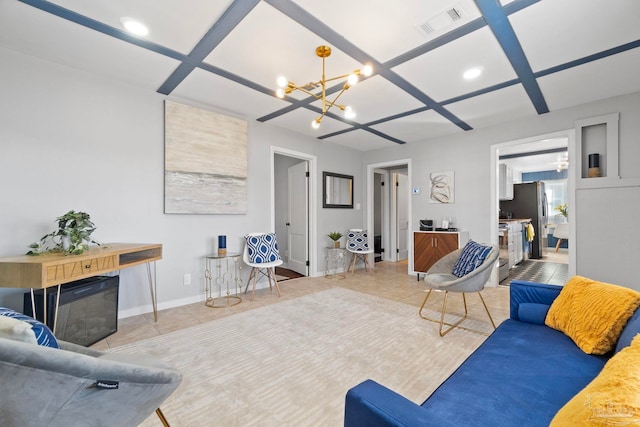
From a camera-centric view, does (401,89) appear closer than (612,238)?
Yes

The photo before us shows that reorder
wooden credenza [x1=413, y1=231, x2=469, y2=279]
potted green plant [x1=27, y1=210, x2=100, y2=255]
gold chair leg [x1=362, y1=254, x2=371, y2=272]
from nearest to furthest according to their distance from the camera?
potted green plant [x1=27, y1=210, x2=100, y2=255] < wooden credenza [x1=413, y1=231, x2=469, y2=279] < gold chair leg [x1=362, y1=254, x2=371, y2=272]

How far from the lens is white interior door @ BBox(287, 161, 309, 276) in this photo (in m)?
4.96

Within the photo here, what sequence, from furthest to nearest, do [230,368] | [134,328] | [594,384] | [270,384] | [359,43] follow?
1. [134,328]
2. [359,43]
3. [230,368]
4. [270,384]
5. [594,384]

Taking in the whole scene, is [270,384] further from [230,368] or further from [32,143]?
[32,143]

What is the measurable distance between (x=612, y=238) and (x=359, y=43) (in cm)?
369

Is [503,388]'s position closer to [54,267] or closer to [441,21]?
[441,21]

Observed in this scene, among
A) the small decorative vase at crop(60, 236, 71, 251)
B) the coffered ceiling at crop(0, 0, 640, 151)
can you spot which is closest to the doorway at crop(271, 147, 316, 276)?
the coffered ceiling at crop(0, 0, 640, 151)

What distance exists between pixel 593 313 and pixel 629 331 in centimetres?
25

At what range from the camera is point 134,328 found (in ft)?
8.68

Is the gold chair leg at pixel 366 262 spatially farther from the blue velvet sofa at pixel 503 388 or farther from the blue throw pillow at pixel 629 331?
the blue throw pillow at pixel 629 331

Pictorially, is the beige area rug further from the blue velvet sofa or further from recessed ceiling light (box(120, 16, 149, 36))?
recessed ceiling light (box(120, 16, 149, 36))

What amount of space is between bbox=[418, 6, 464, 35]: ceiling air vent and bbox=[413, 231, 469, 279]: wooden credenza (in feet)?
10.3

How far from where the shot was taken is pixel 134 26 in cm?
202

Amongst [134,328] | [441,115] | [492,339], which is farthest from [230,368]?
[441,115]
